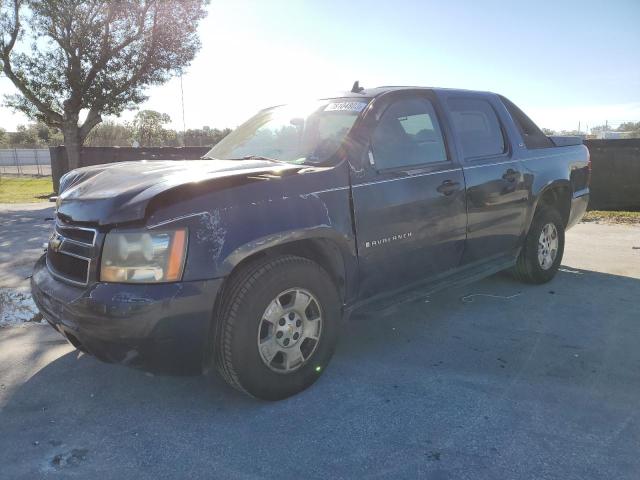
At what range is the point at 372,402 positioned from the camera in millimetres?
3018

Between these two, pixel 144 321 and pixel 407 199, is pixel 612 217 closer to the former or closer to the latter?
pixel 407 199

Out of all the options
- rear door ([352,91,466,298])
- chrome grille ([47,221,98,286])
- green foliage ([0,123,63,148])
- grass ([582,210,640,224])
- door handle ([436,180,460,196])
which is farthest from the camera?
green foliage ([0,123,63,148])

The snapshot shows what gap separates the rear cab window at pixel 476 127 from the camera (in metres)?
4.14

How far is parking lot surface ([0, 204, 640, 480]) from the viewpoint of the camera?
2.45m

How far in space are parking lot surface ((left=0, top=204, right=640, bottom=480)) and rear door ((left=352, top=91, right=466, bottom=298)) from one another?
382 millimetres

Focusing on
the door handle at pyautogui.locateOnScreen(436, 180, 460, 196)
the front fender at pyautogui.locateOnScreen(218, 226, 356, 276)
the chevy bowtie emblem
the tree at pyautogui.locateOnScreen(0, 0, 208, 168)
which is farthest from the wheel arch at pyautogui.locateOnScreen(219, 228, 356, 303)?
the tree at pyautogui.locateOnScreen(0, 0, 208, 168)

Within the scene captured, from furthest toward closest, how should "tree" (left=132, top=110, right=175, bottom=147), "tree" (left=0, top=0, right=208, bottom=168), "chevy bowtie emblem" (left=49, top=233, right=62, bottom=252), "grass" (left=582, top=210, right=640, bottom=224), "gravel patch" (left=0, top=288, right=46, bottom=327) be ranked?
"tree" (left=132, top=110, right=175, bottom=147) → "tree" (left=0, top=0, right=208, bottom=168) → "grass" (left=582, top=210, right=640, bottom=224) → "gravel patch" (left=0, top=288, right=46, bottom=327) → "chevy bowtie emblem" (left=49, top=233, right=62, bottom=252)

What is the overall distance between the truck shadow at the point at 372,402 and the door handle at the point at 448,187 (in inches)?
43.0

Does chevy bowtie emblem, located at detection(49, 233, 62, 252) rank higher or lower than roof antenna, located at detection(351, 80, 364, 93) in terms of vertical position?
lower

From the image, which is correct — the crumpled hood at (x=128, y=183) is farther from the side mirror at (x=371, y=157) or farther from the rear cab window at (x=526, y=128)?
the rear cab window at (x=526, y=128)

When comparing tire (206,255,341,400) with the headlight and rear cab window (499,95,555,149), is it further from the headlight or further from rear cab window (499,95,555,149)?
rear cab window (499,95,555,149)

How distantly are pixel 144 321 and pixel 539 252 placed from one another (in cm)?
407

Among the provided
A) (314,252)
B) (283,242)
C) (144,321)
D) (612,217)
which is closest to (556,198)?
(314,252)

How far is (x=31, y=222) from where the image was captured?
10070 mm
